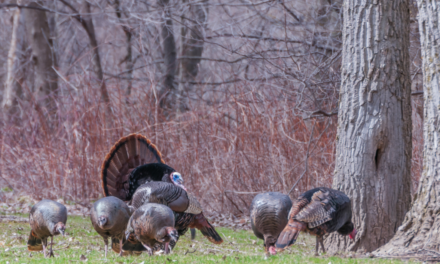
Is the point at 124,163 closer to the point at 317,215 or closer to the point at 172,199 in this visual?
the point at 172,199

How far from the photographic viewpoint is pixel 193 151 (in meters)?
11.5

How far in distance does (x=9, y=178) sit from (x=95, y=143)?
2.87 m

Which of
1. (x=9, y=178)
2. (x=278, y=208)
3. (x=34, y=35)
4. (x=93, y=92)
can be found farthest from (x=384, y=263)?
(x=34, y=35)

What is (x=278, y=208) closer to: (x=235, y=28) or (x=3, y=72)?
(x=235, y=28)

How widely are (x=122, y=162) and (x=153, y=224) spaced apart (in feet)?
8.49

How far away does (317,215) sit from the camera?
5484 mm

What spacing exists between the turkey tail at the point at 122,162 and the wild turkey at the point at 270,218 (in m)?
2.64

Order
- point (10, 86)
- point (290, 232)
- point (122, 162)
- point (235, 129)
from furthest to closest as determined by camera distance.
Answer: point (10, 86)
point (235, 129)
point (122, 162)
point (290, 232)

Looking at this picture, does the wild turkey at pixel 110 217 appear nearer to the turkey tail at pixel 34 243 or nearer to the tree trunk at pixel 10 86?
the turkey tail at pixel 34 243

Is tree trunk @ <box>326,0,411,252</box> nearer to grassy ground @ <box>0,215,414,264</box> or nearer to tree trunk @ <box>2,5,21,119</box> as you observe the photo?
grassy ground @ <box>0,215,414,264</box>

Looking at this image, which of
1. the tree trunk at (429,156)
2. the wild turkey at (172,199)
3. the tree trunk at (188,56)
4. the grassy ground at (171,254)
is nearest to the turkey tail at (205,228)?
the wild turkey at (172,199)

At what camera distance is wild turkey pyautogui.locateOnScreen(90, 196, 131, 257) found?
221 inches

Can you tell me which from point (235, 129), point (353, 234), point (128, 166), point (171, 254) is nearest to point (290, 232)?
point (353, 234)

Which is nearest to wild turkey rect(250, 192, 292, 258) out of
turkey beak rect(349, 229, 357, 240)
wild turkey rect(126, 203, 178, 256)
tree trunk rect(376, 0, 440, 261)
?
turkey beak rect(349, 229, 357, 240)
